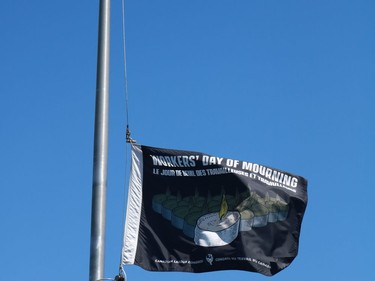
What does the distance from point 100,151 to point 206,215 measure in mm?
3833

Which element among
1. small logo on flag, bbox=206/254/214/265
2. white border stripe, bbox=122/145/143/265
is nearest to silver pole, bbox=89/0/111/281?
white border stripe, bbox=122/145/143/265

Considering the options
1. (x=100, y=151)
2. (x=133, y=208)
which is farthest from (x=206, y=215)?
(x=100, y=151)

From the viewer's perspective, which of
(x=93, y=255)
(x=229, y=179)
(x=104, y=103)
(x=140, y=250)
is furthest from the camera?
(x=229, y=179)

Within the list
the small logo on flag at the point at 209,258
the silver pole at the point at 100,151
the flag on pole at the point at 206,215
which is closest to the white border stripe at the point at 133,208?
the flag on pole at the point at 206,215

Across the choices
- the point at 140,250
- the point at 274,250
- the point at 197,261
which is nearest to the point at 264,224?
the point at 274,250

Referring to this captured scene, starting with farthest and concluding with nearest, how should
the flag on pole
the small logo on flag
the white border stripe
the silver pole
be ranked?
the small logo on flag → the flag on pole → the white border stripe → the silver pole

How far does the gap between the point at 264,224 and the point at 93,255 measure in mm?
4758

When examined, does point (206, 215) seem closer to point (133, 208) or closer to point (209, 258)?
point (209, 258)

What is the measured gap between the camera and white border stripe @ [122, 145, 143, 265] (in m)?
13.6

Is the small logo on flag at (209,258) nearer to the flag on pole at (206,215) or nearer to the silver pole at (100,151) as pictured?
the flag on pole at (206,215)

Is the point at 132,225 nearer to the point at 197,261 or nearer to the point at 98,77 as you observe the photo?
the point at 197,261

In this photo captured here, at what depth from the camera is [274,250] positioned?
14578 mm

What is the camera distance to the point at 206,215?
14547 millimetres

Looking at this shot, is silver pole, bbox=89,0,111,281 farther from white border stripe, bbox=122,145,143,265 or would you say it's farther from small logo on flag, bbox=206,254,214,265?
small logo on flag, bbox=206,254,214,265
